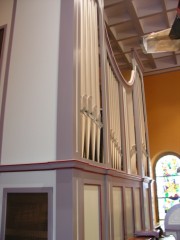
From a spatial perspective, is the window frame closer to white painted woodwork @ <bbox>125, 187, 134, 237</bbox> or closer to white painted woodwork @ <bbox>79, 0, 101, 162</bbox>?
white painted woodwork @ <bbox>79, 0, 101, 162</bbox>

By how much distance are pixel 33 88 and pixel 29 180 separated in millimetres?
1013

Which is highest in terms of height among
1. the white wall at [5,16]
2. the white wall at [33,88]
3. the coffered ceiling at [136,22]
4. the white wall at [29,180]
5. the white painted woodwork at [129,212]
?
the coffered ceiling at [136,22]

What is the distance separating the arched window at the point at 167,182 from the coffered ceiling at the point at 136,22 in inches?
128

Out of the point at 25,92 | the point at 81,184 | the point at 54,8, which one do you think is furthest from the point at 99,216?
the point at 54,8

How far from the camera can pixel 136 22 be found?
24.4 ft

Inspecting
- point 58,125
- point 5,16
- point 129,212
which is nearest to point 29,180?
point 58,125

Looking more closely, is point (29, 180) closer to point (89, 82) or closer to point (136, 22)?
point (89, 82)

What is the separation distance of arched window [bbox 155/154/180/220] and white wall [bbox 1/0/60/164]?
6.68 meters

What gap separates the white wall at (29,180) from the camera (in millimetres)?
2631

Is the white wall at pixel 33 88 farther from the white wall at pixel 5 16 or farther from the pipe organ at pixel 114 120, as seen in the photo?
the pipe organ at pixel 114 120

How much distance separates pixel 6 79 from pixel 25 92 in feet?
1.31

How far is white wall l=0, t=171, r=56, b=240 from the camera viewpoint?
2.63m

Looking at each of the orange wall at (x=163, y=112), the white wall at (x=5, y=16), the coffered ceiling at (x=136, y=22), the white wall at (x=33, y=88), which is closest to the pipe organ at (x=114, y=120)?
the white wall at (x=33, y=88)

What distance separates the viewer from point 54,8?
10.9 feet
